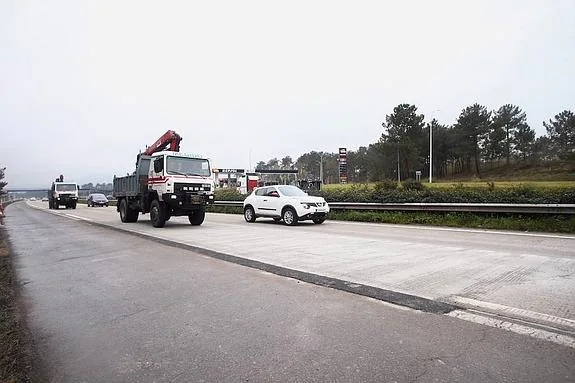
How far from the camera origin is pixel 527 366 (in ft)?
10.8

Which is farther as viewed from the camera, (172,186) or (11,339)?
(172,186)

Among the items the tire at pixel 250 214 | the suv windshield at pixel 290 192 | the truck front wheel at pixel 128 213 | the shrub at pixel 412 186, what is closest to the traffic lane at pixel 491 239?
the suv windshield at pixel 290 192

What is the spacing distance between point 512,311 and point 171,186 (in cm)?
1257

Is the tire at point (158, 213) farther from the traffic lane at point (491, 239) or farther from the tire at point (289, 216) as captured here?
the traffic lane at point (491, 239)

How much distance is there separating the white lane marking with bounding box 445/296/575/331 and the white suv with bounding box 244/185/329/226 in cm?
1092

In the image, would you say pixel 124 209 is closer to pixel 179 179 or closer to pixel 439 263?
pixel 179 179

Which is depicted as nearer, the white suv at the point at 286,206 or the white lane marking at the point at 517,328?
the white lane marking at the point at 517,328

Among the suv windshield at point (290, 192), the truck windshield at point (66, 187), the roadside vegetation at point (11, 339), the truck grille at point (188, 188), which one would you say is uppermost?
the truck windshield at point (66, 187)

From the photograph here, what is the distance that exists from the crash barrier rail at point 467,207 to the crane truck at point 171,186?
649 centimetres

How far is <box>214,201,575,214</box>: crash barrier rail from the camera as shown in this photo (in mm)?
12516

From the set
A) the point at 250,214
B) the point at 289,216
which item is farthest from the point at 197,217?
the point at 289,216

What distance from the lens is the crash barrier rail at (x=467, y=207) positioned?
41.1ft

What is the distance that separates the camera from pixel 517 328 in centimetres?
413

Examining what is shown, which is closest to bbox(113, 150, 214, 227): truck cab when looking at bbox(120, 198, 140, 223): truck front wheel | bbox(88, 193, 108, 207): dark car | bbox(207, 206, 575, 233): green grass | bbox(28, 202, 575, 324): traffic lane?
bbox(120, 198, 140, 223): truck front wheel
